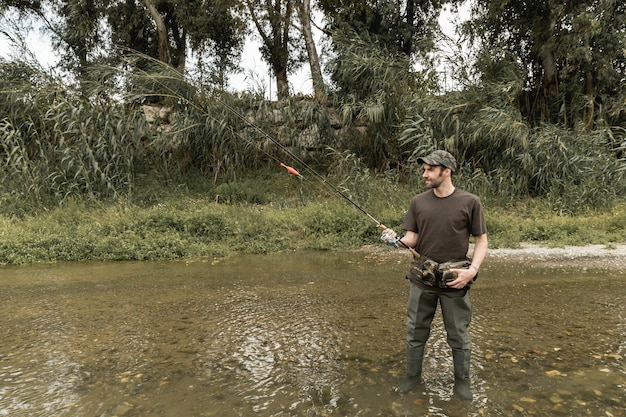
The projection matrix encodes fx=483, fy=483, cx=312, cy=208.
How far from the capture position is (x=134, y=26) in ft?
52.6

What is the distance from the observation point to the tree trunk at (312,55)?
13.0 meters

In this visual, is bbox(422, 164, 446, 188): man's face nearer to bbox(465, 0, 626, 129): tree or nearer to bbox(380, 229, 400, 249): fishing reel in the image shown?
bbox(380, 229, 400, 249): fishing reel

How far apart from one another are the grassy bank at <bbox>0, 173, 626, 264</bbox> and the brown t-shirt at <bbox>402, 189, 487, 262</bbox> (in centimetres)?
542

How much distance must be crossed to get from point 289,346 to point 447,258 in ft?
5.39

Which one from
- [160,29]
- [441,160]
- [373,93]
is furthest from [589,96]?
[160,29]

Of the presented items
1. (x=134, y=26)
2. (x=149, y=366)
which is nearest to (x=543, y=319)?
(x=149, y=366)

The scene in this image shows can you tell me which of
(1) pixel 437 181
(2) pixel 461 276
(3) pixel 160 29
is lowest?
(2) pixel 461 276

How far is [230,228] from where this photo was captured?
8.74m

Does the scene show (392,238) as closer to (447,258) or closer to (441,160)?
(447,258)

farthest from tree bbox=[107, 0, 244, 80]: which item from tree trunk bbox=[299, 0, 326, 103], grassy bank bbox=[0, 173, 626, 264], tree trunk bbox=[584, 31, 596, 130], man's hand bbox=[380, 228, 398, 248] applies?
man's hand bbox=[380, 228, 398, 248]

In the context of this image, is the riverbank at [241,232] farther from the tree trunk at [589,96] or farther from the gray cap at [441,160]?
the gray cap at [441,160]

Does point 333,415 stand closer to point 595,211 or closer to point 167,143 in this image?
point 595,211

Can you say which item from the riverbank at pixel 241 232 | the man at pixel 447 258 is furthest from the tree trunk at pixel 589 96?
the man at pixel 447 258

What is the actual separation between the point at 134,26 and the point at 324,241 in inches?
463
